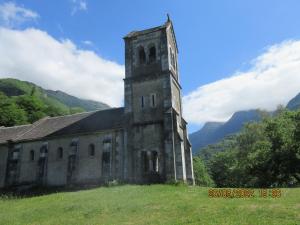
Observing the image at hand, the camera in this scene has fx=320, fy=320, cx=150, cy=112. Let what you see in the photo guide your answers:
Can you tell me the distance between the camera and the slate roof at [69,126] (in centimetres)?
3241

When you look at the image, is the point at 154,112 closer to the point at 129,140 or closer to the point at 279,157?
the point at 129,140

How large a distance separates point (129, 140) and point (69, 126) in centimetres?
876

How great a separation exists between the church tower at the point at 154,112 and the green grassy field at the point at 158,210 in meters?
7.03

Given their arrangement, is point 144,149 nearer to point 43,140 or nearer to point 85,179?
point 85,179

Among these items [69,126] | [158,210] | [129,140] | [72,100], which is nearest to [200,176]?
[69,126]

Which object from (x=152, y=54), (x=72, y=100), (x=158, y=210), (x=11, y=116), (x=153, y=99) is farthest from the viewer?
(x=72, y=100)

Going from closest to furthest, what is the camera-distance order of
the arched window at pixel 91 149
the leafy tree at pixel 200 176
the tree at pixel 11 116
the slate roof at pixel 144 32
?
the arched window at pixel 91 149 → the slate roof at pixel 144 32 → the leafy tree at pixel 200 176 → the tree at pixel 11 116

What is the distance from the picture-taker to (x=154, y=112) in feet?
99.6

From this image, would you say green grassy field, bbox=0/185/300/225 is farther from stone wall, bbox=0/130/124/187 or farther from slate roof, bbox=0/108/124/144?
slate roof, bbox=0/108/124/144

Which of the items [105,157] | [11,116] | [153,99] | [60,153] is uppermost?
[11,116]
